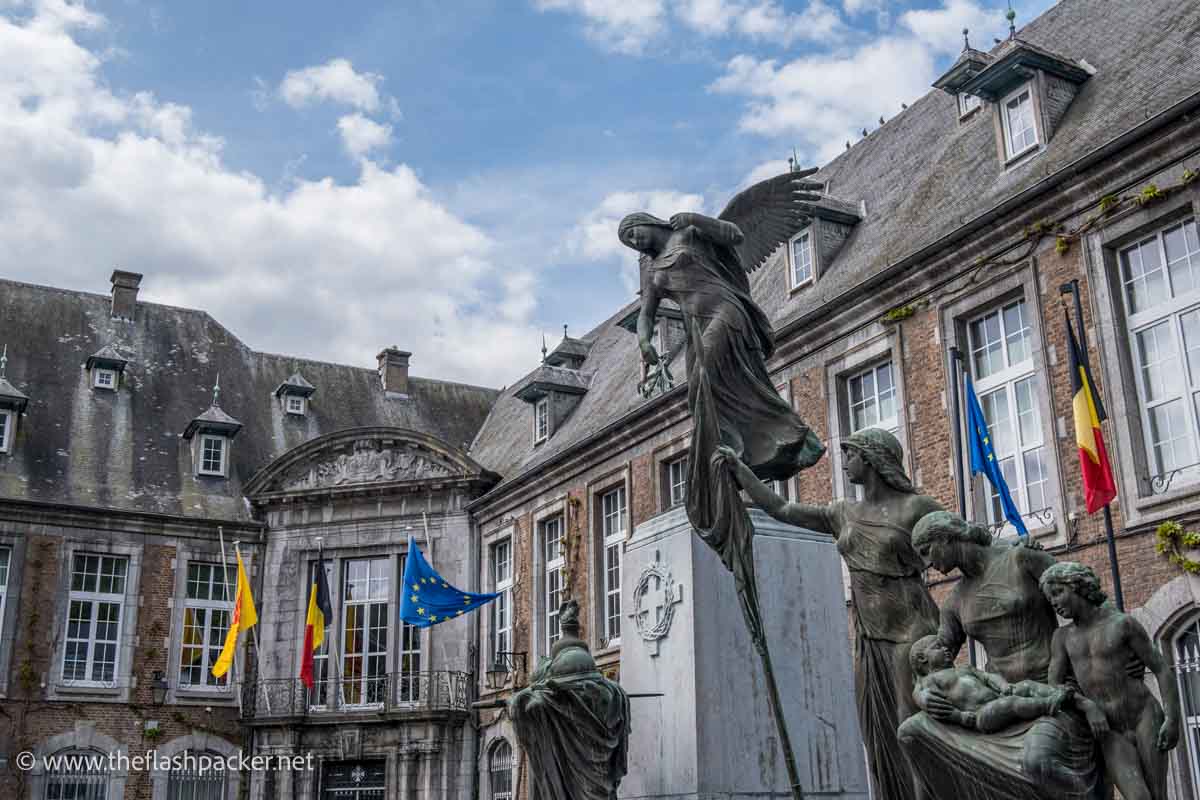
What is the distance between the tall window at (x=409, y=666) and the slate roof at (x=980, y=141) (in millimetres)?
9325

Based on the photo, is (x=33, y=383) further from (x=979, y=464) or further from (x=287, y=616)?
(x=979, y=464)

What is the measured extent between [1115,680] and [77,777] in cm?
2173

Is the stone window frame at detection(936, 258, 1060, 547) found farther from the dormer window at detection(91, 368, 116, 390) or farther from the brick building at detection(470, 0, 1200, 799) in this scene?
the dormer window at detection(91, 368, 116, 390)

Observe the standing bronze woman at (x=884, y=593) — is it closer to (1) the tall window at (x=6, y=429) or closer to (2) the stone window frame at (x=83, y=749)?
(2) the stone window frame at (x=83, y=749)

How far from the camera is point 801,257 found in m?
17.9

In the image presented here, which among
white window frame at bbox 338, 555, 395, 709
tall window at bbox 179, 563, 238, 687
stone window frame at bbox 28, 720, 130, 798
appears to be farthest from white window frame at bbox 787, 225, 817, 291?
stone window frame at bbox 28, 720, 130, 798

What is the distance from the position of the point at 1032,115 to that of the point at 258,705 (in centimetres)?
1672

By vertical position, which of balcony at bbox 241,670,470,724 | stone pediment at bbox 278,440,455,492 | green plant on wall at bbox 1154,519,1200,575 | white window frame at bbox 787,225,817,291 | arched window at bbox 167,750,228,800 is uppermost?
white window frame at bbox 787,225,817,291

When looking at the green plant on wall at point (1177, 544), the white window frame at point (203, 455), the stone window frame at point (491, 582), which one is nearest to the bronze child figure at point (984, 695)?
the green plant on wall at point (1177, 544)

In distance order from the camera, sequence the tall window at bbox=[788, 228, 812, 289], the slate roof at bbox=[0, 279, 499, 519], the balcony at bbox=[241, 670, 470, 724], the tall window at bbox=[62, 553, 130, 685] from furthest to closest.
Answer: the slate roof at bbox=[0, 279, 499, 519], the balcony at bbox=[241, 670, 470, 724], the tall window at bbox=[62, 553, 130, 685], the tall window at bbox=[788, 228, 812, 289]

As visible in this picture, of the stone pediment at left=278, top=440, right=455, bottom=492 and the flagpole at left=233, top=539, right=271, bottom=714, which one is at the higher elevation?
the stone pediment at left=278, top=440, right=455, bottom=492

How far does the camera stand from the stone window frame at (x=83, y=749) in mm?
21406

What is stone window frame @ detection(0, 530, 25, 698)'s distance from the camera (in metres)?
21.6

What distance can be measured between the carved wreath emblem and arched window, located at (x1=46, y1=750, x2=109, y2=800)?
1943 cm
